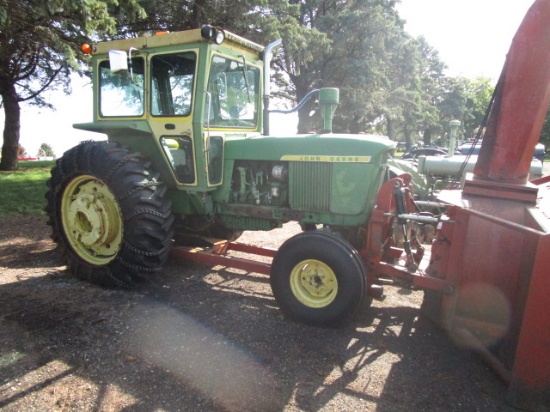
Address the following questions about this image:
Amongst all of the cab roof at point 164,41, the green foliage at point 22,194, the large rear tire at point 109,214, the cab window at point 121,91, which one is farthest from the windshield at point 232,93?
the green foliage at point 22,194

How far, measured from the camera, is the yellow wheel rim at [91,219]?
13.6ft

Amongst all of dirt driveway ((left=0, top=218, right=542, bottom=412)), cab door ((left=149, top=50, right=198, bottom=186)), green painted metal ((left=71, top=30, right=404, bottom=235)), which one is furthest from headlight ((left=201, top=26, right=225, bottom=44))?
dirt driveway ((left=0, top=218, right=542, bottom=412))

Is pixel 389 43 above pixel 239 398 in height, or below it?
above

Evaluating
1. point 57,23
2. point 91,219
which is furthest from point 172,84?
point 57,23

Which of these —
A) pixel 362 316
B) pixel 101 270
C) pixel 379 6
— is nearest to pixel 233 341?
pixel 362 316

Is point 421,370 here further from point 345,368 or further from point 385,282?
point 385,282

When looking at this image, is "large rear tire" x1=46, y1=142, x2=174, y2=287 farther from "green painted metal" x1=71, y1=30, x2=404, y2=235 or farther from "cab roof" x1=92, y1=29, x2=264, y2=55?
"cab roof" x1=92, y1=29, x2=264, y2=55

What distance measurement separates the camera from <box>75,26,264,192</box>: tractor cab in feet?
12.7

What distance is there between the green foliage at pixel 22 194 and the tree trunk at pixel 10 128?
2.04m

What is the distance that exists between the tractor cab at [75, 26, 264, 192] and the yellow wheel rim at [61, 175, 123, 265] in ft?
2.06

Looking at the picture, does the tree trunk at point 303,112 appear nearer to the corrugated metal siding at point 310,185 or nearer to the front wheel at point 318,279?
the corrugated metal siding at point 310,185

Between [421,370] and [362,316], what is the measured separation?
0.89 meters

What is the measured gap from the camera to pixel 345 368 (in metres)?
2.88

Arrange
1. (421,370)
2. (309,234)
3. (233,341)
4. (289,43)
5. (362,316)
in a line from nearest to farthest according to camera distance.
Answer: (421,370)
(233,341)
(309,234)
(362,316)
(289,43)
